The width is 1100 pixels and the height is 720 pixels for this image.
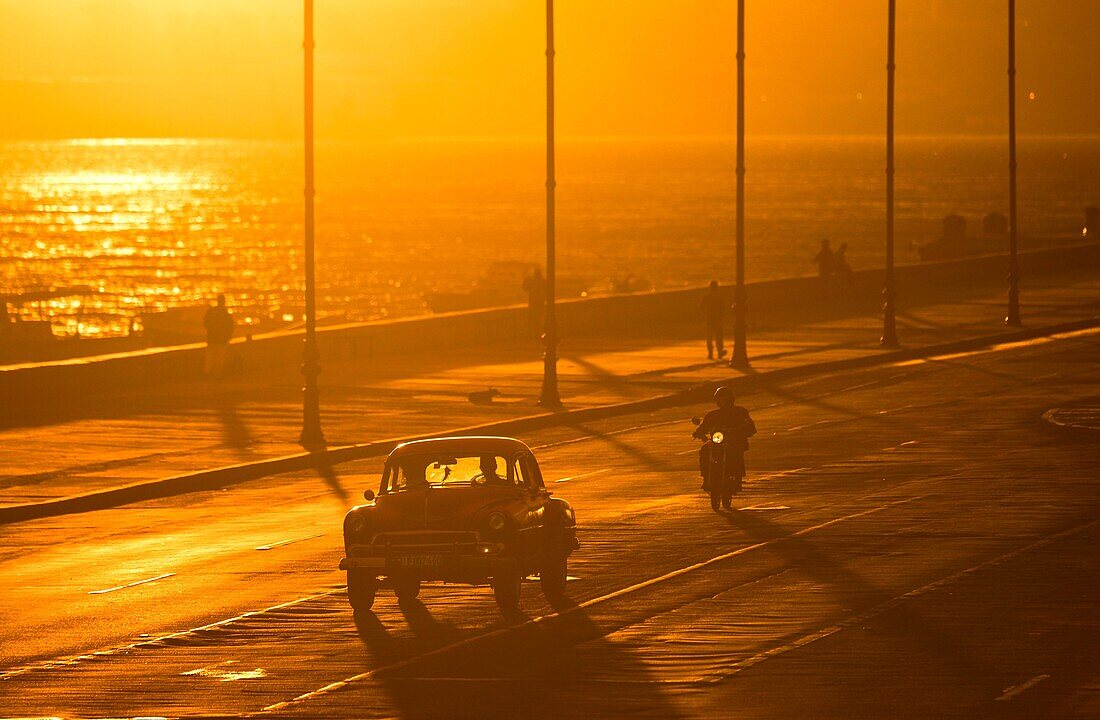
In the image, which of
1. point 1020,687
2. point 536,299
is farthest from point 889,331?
point 1020,687

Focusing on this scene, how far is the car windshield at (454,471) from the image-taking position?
17.6 meters

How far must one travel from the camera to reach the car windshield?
57.8 feet

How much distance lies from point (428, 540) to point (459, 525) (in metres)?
0.27

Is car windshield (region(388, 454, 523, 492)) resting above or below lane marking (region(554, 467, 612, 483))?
above

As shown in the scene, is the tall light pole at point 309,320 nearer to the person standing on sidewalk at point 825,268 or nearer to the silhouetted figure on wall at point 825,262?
the silhouetted figure on wall at point 825,262

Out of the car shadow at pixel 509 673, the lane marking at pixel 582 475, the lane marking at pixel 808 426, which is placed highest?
the car shadow at pixel 509 673

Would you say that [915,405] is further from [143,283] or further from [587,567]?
[143,283]

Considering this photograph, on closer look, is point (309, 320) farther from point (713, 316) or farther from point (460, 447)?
point (460, 447)

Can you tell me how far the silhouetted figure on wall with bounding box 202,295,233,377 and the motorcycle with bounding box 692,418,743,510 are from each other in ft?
52.6

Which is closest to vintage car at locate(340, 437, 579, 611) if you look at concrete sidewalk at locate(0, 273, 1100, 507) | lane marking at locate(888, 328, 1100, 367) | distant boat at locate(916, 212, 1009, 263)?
concrete sidewalk at locate(0, 273, 1100, 507)

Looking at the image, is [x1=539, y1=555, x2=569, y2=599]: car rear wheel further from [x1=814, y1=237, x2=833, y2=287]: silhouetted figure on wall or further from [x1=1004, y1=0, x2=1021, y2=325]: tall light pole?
[x1=814, y1=237, x2=833, y2=287]: silhouetted figure on wall

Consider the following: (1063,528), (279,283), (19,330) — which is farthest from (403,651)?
(279,283)

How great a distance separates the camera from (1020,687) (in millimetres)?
13797

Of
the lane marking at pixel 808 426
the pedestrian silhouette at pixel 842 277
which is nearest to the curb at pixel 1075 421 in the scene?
the lane marking at pixel 808 426
